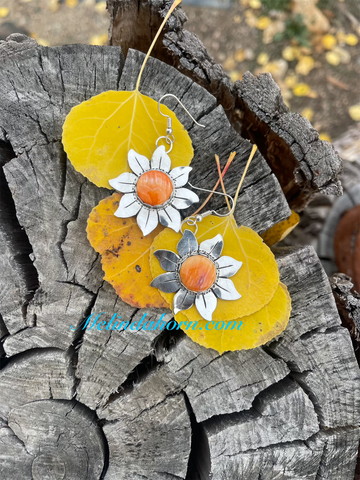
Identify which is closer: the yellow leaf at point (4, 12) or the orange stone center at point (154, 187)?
the orange stone center at point (154, 187)

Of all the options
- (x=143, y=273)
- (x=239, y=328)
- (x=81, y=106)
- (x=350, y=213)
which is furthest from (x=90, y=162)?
(x=350, y=213)

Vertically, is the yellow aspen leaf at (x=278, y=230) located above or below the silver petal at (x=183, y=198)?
above

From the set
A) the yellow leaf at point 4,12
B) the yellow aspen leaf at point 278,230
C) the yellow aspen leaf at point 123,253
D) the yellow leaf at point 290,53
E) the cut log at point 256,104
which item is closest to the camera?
the yellow aspen leaf at point 123,253

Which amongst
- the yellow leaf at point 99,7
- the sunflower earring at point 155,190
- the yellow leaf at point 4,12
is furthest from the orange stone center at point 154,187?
the yellow leaf at point 4,12

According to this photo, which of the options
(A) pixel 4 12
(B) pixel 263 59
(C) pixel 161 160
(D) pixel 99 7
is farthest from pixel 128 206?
(A) pixel 4 12

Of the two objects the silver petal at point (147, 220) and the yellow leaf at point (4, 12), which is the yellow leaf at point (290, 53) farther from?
the silver petal at point (147, 220)

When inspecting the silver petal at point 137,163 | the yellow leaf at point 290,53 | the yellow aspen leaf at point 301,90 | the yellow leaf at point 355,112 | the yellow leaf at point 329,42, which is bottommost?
the silver petal at point 137,163

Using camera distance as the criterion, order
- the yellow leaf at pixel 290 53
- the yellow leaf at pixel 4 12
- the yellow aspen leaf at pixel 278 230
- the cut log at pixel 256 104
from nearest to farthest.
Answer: the cut log at pixel 256 104 < the yellow aspen leaf at pixel 278 230 < the yellow leaf at pixel 290 53 < the yellow leaf at pixel 4 12
